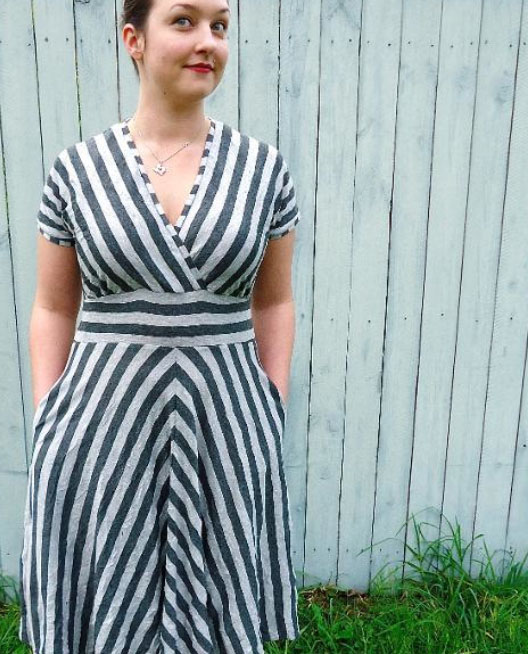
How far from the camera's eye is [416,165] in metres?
2.26

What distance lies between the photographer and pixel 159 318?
1.30 m

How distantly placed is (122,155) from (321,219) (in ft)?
3.47

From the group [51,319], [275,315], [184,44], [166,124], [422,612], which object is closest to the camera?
[184,44]

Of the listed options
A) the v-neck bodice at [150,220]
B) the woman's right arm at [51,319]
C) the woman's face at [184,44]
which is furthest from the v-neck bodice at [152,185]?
the woman's right arm at [51,319]

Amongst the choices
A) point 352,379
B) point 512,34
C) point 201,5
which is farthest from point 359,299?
point 201,5

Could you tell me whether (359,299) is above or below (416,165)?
below

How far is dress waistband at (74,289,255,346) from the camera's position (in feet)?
4.28

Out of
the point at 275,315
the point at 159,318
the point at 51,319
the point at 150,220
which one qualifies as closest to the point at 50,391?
the point at 51,319

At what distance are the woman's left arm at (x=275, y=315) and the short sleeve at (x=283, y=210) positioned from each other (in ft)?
0.16

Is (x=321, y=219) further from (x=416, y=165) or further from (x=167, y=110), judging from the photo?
(x=167, y=110)

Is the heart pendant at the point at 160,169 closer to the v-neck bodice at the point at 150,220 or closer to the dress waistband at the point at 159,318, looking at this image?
the v-neck bodice at the point at 150,220

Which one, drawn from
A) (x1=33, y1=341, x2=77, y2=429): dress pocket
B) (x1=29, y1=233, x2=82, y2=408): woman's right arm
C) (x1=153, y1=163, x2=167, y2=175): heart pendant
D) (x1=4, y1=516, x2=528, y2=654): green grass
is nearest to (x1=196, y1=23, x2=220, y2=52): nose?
(x1=153, y1=163, x2=167, y2=175): heart pendant

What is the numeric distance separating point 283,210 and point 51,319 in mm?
520

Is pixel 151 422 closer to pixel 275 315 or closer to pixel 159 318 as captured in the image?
pixel 159 318
